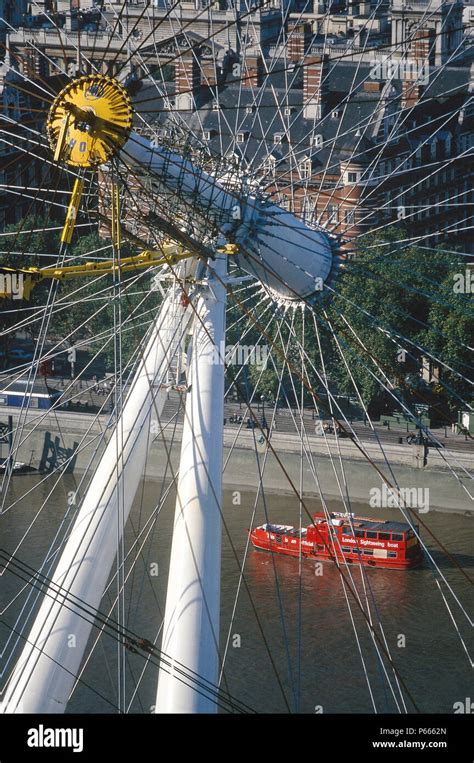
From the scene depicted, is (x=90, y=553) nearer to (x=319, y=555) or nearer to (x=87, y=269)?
(x=87, y=269)

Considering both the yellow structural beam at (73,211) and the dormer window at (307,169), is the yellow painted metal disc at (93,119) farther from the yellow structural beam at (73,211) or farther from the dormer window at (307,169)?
the dormer window at (307,169)

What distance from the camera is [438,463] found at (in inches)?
1128

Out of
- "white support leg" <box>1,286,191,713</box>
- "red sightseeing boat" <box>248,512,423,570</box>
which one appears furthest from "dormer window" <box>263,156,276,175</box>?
"red sightseeing boat" <box>248,512,423,570</box>

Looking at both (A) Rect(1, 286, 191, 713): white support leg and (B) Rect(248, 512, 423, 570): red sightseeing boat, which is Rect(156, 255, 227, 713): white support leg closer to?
(A) Rect(1, 286, 191, 713): white support leg

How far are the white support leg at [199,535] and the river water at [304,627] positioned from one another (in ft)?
17.5

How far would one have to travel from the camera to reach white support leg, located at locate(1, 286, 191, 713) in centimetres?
834

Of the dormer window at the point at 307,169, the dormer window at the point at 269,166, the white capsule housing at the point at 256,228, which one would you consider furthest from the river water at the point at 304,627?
the white capsule housing at the point at 256,228

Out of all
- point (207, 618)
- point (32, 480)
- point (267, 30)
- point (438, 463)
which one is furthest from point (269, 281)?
point (267, 30)

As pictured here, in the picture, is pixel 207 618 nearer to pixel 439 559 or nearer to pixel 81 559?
pixel 81 559

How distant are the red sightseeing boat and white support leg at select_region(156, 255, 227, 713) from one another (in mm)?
15126

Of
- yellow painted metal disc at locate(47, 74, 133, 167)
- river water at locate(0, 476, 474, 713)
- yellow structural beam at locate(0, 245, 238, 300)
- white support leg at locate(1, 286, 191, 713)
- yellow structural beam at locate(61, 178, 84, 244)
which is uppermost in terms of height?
yellow painted metal disc at locate(47, 74, 133, 167)

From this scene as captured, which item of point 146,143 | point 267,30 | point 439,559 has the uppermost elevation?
point 267,30
